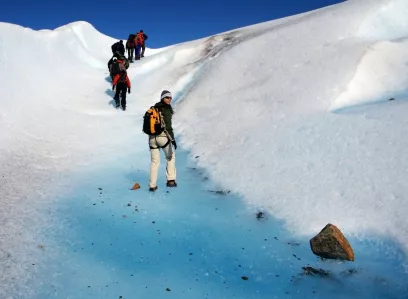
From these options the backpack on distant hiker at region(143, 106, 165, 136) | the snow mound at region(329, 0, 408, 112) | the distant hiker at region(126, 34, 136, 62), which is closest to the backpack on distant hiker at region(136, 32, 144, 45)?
the distant hiker at region(126, 34, 136, 62)

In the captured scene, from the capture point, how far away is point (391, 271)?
160 inches

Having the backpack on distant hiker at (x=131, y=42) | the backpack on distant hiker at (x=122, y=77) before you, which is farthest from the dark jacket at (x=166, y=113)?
the backpack on distant hiker at (x=131, y=42)

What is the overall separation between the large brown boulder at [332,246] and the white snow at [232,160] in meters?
0.22

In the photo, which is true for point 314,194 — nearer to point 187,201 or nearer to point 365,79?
point 187,201

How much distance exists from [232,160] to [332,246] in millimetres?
3617

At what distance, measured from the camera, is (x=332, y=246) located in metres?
4.38

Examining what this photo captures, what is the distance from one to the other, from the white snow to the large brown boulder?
0.72 feet

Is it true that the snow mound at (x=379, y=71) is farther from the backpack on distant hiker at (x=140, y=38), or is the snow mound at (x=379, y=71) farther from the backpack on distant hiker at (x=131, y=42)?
the backpack on distant hiker at (x=140, y=38)

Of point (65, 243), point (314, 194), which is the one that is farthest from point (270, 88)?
point (65, 243)

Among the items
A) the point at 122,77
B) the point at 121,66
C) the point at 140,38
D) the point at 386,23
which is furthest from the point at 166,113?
the point at 140,38

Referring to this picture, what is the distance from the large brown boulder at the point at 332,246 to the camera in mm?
4328

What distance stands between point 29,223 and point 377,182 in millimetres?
5422

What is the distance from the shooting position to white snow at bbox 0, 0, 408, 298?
4305mm

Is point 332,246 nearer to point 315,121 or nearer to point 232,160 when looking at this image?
point 232,160
